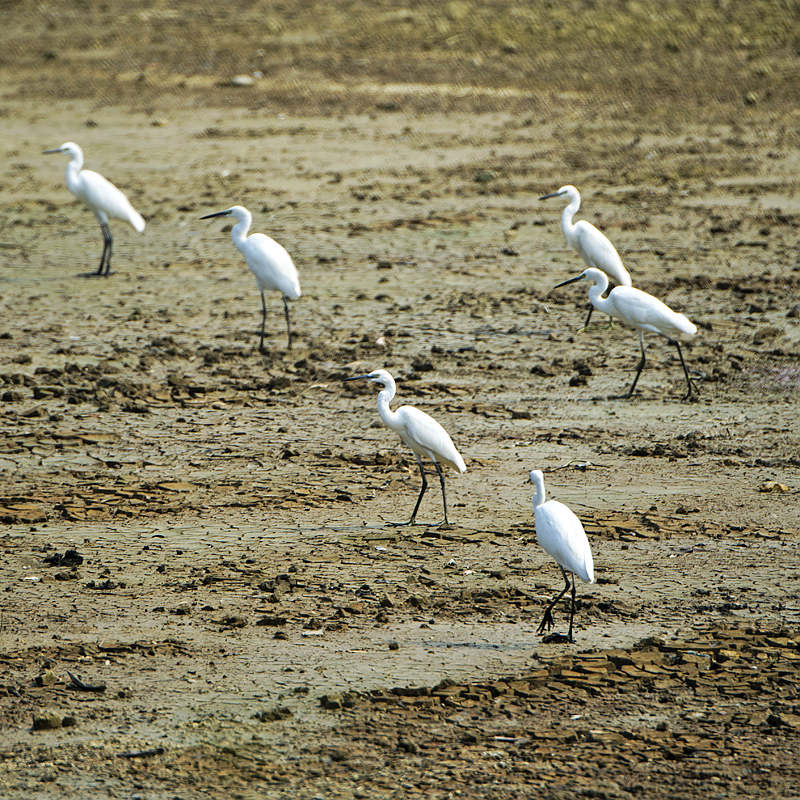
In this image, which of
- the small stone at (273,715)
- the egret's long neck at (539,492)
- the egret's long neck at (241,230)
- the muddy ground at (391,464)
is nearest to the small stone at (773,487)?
the muddy ground at (391,464)

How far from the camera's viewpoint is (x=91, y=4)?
2833 centimetres

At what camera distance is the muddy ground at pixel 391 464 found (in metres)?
5.25

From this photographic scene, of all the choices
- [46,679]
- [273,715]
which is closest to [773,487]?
[273,715]

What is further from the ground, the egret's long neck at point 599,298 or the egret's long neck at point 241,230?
the egret's long neck at point 599,298

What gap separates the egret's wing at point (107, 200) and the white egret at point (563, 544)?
854cm

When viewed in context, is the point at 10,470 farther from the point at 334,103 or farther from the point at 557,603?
the point at 334,103

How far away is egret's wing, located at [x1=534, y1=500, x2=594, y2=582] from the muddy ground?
1.32 ft

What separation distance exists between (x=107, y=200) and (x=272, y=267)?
3195 millimetres

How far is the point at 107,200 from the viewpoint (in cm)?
1360

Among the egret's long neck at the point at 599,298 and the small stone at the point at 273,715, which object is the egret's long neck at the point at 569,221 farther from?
the small stone at the point at 273,715

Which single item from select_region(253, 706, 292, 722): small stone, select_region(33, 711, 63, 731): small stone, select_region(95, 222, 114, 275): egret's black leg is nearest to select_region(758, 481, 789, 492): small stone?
select_region(253, 706, 292, 722): small stone

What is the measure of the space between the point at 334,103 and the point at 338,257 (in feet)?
25.8

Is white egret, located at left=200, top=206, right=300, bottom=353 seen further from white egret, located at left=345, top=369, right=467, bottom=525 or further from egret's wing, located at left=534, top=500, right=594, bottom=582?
egret's wing, located at left=534, top=500, right=594, bottom=582

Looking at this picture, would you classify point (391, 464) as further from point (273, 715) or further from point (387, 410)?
point (273, 715)
